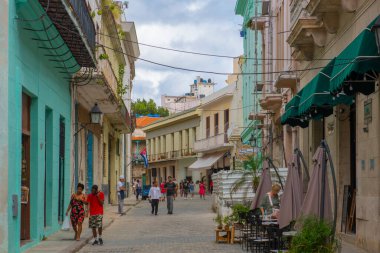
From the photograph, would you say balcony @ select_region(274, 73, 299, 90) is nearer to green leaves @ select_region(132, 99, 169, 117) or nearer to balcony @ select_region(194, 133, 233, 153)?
balcony @ select_region(194, 133, 233, 153)

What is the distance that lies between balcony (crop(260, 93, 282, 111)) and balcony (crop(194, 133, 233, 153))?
23.5 m

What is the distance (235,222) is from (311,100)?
11.1ft

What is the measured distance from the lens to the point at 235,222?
16.5 m

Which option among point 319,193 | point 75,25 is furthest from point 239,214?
point 319,193

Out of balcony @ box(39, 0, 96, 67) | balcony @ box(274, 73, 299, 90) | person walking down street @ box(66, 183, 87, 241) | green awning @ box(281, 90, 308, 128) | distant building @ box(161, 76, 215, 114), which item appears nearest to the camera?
balcony @ box(39, 0, 96, 67)

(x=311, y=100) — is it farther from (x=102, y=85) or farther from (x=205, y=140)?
(x=205, y=140)

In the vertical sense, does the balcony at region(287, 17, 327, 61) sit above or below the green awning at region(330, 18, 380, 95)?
above

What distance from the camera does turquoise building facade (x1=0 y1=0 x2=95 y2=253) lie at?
12.2 metres

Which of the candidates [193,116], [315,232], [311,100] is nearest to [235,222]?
[311,100]

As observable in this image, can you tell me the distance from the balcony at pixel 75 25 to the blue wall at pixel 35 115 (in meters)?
0.56

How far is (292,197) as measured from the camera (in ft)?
42.6

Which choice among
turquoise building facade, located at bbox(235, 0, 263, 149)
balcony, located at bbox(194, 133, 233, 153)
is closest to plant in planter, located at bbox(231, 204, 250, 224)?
turquoise building facade, located at bbox(235, 0, 263, 149)

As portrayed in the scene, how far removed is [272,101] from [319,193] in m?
16.4

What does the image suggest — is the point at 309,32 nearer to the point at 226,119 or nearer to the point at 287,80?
the point at 287,80
